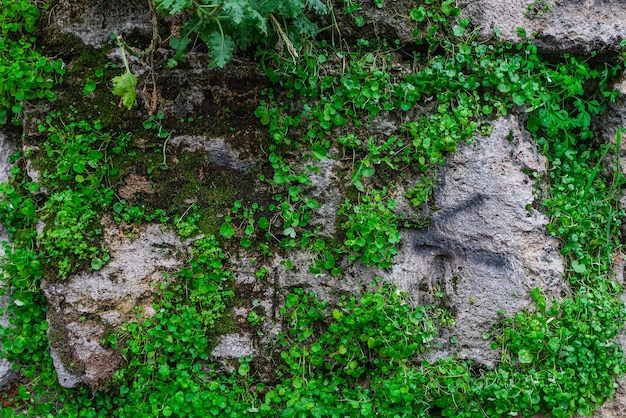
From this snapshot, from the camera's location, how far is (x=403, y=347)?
3.24 meters

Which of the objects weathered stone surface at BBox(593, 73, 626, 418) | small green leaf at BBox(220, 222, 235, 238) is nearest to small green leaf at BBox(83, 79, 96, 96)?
small green leaf at BBox(220, 222, 235, 238)

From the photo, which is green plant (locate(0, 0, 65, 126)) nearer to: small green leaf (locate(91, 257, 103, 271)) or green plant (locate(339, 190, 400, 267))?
small green leaf (locate(91, 257, 103, 271))

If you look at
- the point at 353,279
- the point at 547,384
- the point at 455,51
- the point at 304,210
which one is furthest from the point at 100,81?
the point at 547,384

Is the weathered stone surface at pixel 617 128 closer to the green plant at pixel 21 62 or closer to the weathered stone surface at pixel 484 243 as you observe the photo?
the weathered stone surface at pixel 484 243

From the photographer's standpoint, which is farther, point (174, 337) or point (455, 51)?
point (455, 51)

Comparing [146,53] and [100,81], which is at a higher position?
[146,53]

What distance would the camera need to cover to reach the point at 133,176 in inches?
133

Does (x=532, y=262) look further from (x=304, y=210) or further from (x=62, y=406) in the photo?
(x=62, y=406)

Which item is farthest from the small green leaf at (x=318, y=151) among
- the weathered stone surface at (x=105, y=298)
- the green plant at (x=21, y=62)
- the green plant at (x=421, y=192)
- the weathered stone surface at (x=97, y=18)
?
the green plant at (x=21, y=62)

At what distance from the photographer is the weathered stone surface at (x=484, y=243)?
3385 millimetres

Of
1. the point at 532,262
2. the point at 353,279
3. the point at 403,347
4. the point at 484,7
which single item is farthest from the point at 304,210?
the point at 484,7

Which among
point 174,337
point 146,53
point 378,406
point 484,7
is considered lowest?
point 378,406

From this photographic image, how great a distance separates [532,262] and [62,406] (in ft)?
10.8

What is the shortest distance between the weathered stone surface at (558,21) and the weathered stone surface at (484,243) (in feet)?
2.22
